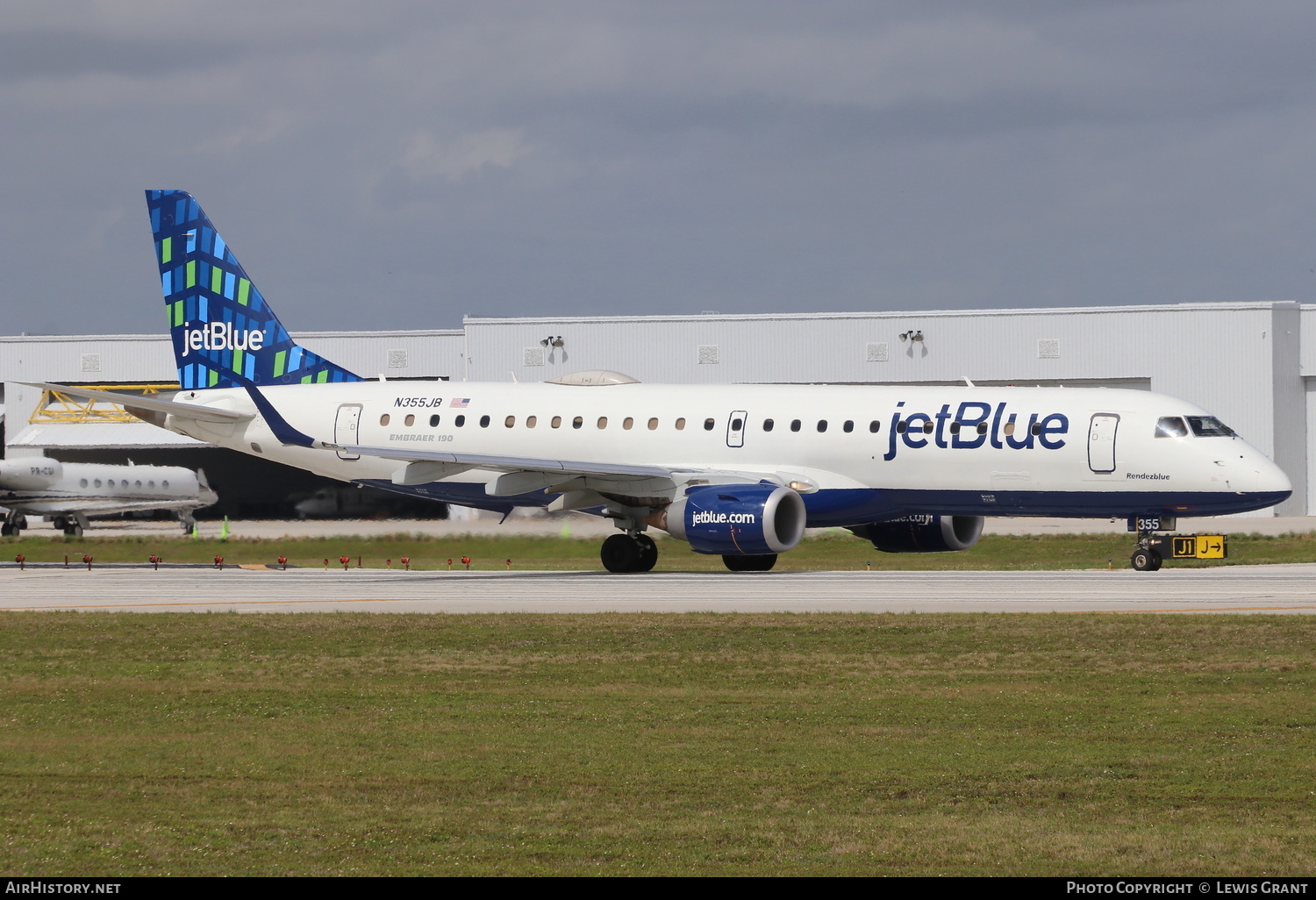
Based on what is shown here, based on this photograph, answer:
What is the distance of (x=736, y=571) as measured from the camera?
116 ft

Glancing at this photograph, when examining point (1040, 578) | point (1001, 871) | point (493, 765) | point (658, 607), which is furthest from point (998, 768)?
point (1040, 578)

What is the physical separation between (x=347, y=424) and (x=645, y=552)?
815cm

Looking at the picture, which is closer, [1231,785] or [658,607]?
[1231,785]

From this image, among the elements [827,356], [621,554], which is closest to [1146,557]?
[621,554]

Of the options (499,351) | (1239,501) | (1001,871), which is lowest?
(1001,871)

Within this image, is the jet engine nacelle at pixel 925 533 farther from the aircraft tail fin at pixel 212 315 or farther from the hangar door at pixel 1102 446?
the aircraft tail fin at pixel 212 315

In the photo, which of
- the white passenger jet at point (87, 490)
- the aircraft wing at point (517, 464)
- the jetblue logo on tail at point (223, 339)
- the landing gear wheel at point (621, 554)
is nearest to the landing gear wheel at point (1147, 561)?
the aircraft wing at point (517, 464)

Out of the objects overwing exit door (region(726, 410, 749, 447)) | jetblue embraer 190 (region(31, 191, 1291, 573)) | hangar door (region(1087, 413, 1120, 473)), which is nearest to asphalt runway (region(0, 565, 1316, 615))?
jetblue embraer 190 (region(31, 191, 1291, 573))

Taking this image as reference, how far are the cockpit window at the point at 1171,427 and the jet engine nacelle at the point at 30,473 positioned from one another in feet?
174

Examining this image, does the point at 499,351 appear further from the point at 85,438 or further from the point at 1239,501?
the point at 1239,501

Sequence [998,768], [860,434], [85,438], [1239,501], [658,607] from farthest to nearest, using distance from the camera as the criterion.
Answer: [85,438] < [860,434] < [1239,501] < [658,607] < [998,768]

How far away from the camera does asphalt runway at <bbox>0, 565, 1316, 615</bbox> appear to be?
24234 millimetres

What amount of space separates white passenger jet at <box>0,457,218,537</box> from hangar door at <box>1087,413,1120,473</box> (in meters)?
47.3
